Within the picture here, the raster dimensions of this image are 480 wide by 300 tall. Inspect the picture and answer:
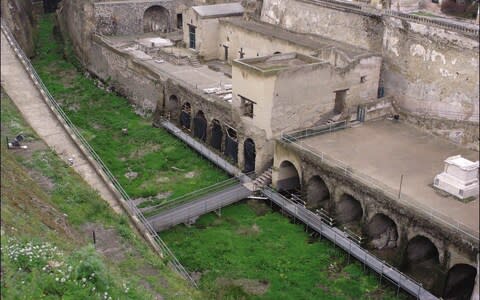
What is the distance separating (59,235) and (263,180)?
45.7ft

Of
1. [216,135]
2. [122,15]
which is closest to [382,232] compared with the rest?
[216,135]

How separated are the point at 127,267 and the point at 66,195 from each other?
13.5 ft

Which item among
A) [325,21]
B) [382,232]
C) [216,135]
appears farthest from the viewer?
[325,21]

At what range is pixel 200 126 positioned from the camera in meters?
36.2

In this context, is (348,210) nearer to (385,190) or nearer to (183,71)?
(385,190)

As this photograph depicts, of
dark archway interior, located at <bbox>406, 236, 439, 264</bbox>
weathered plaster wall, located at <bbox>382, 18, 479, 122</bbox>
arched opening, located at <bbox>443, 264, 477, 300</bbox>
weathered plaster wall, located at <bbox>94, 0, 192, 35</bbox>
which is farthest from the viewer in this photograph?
weathered plaster wall, located at <bbox>94, 0, 192, 35</bbox>

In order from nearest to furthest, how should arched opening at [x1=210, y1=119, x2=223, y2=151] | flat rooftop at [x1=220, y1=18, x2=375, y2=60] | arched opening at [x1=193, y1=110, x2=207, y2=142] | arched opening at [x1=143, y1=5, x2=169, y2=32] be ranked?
flat rooftop at [x1=220, y1=18, x2=375, y2=60] < arched opening at [x1=210, y1=119, x2=223, y2=151] < arched opening at [x1=193, y1=110, x2=207, y2=142] < arched opening at [x1=143, y1=5, x2=169, y2=32]

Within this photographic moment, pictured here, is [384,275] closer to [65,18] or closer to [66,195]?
[66,195]

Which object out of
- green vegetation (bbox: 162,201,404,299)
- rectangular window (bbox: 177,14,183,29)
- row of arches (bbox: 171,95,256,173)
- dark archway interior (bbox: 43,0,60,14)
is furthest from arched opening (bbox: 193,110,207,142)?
dark archway interior (bbox: 43,0,60,14)

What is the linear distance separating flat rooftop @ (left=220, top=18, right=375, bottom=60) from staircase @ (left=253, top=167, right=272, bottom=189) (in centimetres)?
796

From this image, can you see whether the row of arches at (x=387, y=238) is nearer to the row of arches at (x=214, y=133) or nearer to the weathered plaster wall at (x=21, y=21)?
the row of arches at (x=214, y=133)

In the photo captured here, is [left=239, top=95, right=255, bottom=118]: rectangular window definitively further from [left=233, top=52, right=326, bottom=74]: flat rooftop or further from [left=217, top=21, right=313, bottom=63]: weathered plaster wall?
[left=217, top=21, right=313, bottom=63]: weathered plaster wall

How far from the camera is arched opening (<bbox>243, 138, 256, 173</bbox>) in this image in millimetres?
31359

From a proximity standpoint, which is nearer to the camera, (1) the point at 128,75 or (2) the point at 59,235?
(2) the point at 59,235
